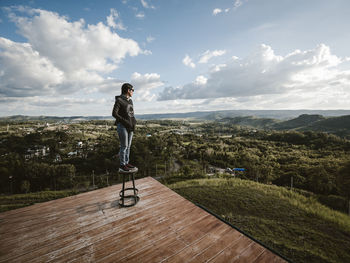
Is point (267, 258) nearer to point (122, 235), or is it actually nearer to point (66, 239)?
point (122, 235)

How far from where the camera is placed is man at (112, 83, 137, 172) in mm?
3902

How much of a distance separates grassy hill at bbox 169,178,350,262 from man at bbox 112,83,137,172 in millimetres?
7384

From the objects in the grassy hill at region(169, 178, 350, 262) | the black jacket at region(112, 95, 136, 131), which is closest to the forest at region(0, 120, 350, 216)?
the grassy hill at region(169, 178, 350, 262)

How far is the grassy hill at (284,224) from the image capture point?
22.1 ft

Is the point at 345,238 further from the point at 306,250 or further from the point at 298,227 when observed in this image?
the point at 306,250

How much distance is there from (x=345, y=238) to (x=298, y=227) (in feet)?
8.55

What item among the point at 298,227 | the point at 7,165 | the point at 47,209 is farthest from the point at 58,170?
the point at 298,227

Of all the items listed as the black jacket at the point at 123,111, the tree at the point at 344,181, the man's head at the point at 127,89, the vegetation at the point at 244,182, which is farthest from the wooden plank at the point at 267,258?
the tree at the point at 344,181

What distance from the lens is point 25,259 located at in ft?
7.55

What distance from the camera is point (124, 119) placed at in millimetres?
3930

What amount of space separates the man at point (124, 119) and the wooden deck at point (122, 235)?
1100mm

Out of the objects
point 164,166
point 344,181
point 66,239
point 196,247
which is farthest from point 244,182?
point 164,166

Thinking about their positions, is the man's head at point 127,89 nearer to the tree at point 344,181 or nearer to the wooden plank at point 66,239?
the wooden plank at point 66,239

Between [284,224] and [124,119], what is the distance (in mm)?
11188
